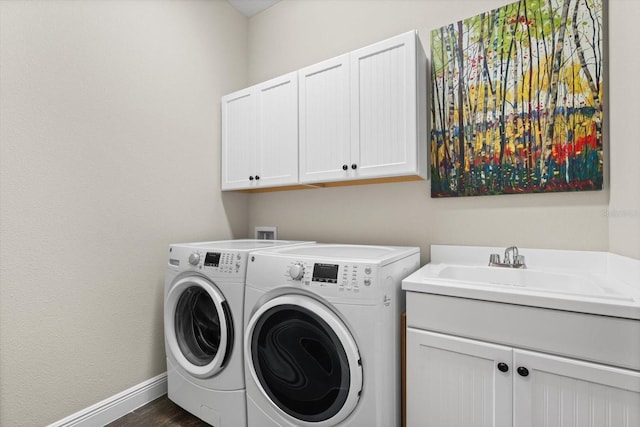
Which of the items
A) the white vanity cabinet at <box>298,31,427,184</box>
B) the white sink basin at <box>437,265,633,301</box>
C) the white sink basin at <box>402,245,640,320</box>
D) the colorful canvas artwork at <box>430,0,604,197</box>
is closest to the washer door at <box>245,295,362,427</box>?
the white sink basin at <box>402,245,640,320</box>

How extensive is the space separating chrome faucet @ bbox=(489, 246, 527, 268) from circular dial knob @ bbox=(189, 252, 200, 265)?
1.56m

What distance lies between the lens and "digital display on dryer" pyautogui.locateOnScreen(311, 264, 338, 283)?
1.25m

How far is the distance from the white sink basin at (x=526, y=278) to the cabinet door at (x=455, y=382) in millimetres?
264

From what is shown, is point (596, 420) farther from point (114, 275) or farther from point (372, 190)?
point (114, 275)

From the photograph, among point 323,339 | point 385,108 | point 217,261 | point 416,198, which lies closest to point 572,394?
point 323,339

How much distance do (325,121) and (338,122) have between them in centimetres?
10

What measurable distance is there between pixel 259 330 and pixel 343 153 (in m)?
1.08

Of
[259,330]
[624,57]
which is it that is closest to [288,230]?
[259,330]

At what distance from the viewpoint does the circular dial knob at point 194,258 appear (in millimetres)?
1697

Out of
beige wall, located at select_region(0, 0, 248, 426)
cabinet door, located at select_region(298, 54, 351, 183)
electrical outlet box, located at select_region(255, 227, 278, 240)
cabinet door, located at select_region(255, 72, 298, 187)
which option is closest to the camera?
beige wall, located at select_region(0, 0, 248, 426)

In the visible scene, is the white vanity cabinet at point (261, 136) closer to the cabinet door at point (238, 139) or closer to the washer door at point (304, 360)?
the cabinet door at point (238, 139)

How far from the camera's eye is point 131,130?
74.1 inches

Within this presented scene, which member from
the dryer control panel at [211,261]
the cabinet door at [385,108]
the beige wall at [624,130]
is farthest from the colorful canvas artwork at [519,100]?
the dryer control panel at [211,261]

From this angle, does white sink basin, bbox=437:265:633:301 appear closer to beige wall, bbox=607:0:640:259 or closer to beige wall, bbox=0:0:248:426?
beige wall, bbox=607:0:640:259
